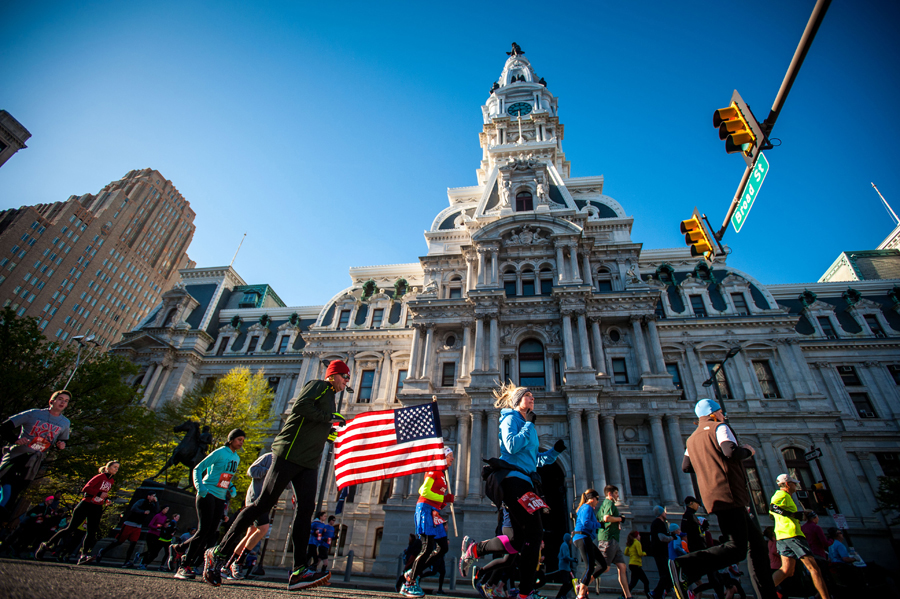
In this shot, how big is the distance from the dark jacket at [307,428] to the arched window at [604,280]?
25.4m

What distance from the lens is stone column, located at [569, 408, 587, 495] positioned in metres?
20.1

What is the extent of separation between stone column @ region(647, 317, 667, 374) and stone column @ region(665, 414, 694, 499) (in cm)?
272

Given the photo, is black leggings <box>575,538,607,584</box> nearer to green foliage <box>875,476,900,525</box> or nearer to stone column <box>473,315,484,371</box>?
stone column <box>473,315,484,371</box>

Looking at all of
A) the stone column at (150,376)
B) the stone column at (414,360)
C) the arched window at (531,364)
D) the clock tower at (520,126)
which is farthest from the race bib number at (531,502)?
the stone column at (150,376)

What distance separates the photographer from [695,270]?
109 ft

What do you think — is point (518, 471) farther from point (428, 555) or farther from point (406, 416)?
point (406, 416)

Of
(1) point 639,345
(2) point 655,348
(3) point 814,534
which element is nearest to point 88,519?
(3) point 814,534

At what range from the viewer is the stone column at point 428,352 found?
2541cm

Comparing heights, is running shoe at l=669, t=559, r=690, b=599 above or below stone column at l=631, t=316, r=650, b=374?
below

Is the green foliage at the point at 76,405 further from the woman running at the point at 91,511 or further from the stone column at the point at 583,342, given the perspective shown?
the stone column at the point at 583,342

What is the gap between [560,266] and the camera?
1067 inches

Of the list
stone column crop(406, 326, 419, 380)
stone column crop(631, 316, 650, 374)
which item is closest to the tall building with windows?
stone column crop(406, 326, 419, 380)

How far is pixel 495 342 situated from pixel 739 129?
1786cm

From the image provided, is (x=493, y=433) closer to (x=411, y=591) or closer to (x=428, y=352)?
(x=428, y=352)
